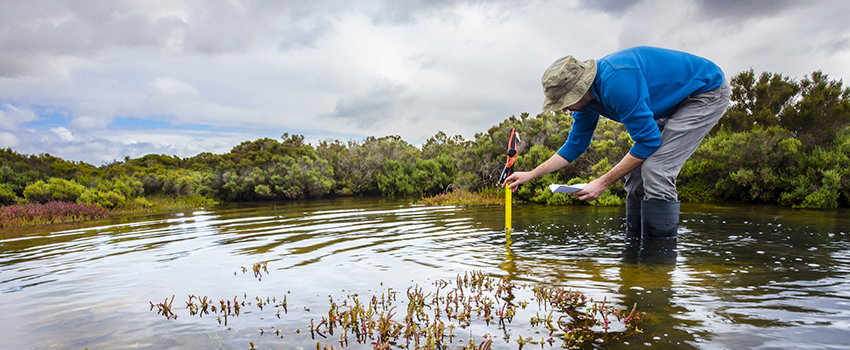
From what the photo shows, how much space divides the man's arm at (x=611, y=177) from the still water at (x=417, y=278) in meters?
0.75

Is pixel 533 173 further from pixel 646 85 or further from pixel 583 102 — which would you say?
pixel 646 85

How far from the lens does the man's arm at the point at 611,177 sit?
4.26 meters

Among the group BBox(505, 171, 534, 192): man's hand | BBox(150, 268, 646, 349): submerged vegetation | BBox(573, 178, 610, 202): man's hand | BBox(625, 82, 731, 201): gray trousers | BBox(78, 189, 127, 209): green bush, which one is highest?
BBox(625, 82, 731, 201): gray trousers

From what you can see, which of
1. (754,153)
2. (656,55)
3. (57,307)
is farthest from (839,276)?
(754,153)

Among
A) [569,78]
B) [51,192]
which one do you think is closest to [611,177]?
[569,78]

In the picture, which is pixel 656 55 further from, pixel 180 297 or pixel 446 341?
pixel 180 297

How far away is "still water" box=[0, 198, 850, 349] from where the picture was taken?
267 centimetres

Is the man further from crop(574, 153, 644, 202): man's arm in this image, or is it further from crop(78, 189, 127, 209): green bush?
crop(78, 189, 127, 209): green bush

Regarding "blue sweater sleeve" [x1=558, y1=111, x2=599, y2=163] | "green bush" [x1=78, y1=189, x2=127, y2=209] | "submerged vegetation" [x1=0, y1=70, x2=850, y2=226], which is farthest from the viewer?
"green bush" [x1=78, y1=189, x2=127, y2=209]

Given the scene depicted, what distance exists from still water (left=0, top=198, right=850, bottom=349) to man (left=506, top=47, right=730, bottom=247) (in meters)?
0.86

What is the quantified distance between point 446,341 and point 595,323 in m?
0.99

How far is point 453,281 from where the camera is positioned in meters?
3.94

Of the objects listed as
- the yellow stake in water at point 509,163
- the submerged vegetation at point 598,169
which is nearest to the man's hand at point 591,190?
the yellow stake in water at point 509,163

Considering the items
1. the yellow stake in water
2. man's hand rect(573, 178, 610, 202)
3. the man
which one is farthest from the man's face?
the yellow stake in water
